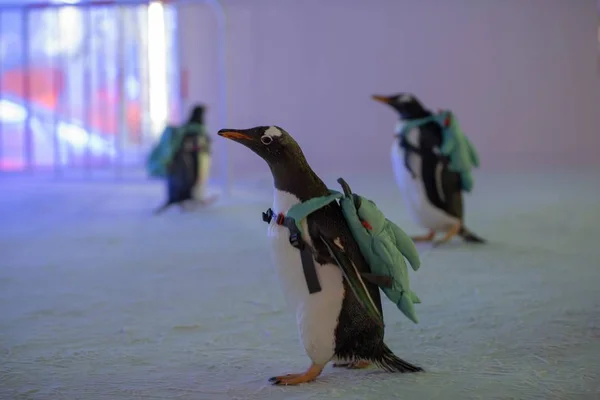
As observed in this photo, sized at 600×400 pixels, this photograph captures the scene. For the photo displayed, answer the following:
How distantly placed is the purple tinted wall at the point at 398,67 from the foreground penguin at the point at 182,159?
169 inches

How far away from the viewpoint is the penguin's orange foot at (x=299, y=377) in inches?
65.7

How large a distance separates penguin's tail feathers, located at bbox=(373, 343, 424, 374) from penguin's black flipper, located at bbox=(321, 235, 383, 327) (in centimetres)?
13

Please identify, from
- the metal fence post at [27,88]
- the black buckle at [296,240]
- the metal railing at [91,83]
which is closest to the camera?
the black buckle at [296,240]

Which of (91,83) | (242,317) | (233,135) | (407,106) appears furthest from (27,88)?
(233,135)

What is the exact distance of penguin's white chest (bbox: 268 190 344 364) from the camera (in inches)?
64.6

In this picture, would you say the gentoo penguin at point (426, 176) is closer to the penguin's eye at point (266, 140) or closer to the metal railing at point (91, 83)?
the penguin's eye at point (266, 140)

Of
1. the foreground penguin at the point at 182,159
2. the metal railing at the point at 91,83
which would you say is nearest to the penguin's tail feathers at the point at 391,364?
the foreground penguin at the point at 182,159

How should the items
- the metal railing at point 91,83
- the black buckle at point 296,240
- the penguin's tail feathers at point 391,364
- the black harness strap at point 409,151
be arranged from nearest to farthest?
Result: the black buckle at point 296,240 < the penguin's tail feathers at point 391,364 < the black harness strap at point 409,151 < the metal railing at point 91,83

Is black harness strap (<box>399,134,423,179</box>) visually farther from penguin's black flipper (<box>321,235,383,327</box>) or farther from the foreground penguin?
penguin's black flipper (<box>321,235,383,327</box>)

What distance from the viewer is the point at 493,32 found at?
9.34m

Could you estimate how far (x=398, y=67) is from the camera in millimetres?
9375

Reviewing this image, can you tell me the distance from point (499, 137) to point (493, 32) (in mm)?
1145

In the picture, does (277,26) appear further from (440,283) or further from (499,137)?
(440,283)

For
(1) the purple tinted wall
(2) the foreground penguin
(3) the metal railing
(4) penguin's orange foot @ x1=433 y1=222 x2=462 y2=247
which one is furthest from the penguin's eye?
(1) the purple tinted wall
